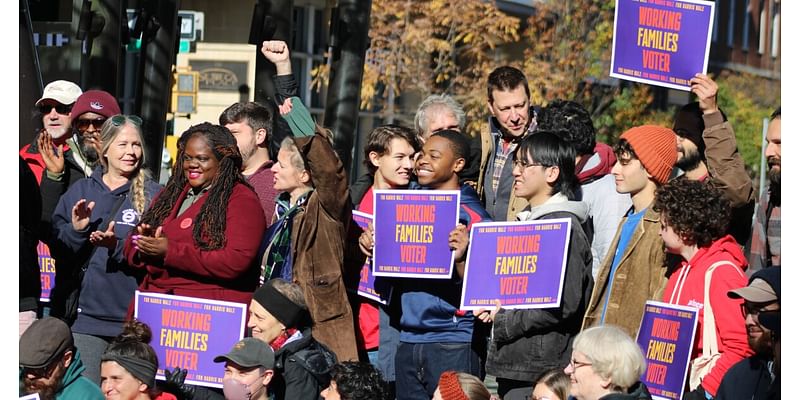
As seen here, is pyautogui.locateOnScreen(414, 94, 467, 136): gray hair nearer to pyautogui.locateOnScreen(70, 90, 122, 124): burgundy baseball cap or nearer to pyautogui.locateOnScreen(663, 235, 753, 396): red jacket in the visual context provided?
pyautogui.locateOnScreen(70, 90, 122, 124): burgundy baseball cap

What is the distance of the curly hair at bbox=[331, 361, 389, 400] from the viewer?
7.14 meters

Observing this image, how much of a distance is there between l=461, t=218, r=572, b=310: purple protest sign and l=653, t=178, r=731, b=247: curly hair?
52 centimetres

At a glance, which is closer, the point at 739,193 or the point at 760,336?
the point at 760,336

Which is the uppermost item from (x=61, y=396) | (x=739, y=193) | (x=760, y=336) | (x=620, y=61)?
(x=620, y=61)

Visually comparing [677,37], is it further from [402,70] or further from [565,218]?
[402,70]

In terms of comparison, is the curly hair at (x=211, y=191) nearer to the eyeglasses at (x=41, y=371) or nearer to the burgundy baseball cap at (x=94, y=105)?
the burgundy baseball cap at (x=94, y=105)

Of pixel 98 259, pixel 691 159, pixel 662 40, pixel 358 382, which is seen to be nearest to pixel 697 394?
pixel 691 159

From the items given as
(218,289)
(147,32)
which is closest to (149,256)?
(218,289)

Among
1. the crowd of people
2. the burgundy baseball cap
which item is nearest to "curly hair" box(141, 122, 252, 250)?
the crowd of people

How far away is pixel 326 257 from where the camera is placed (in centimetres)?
799

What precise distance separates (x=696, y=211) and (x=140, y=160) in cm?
304

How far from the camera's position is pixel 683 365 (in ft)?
22.4

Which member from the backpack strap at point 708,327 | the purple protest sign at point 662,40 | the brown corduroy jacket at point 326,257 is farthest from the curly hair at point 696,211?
the brown corduroy jacket at point 326,257

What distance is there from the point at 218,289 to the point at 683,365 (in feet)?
7.64
